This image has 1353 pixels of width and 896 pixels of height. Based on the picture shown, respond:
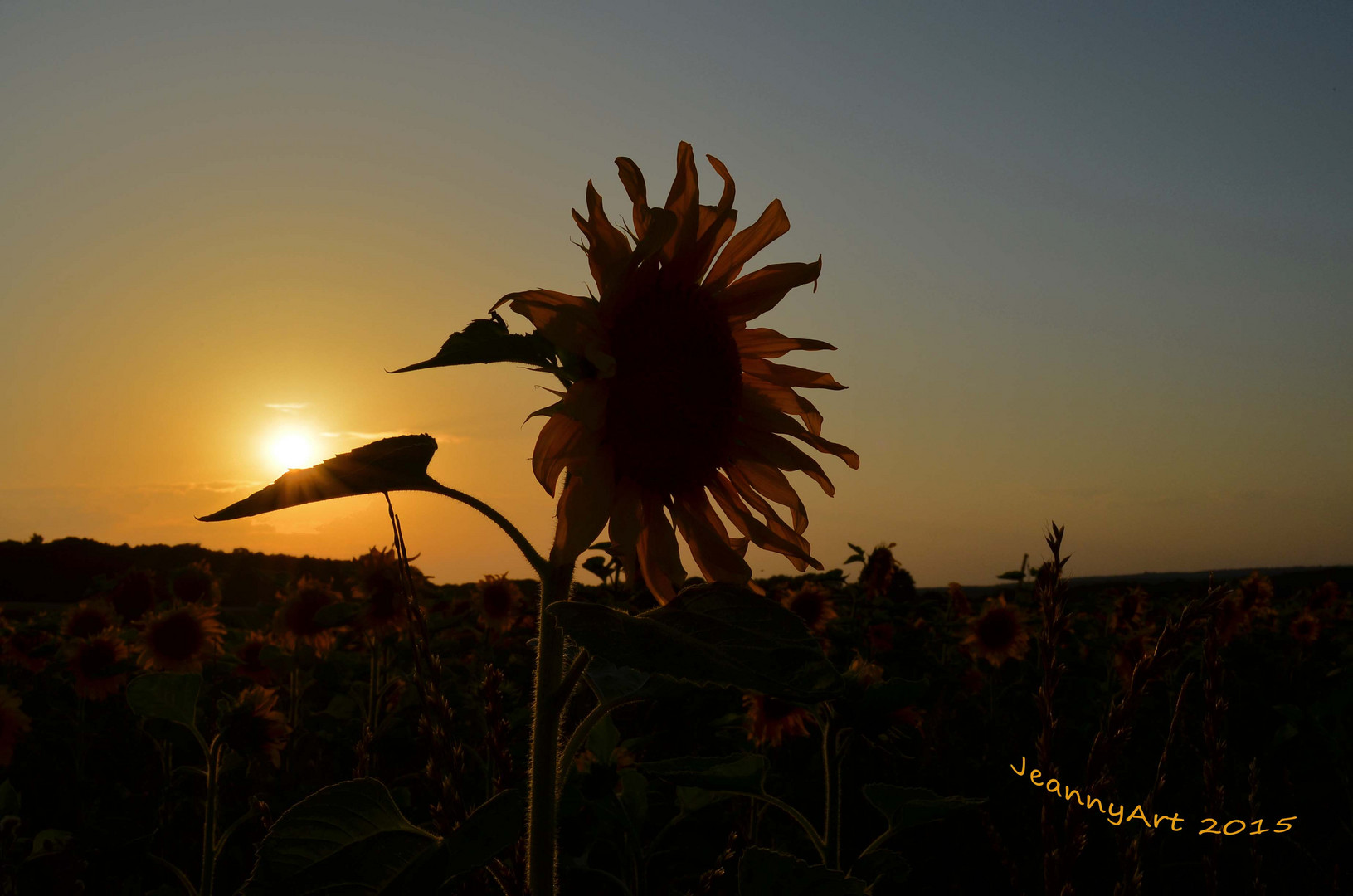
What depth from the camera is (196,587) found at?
278 inches

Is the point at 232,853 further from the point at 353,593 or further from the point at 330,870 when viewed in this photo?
the point at 330,870

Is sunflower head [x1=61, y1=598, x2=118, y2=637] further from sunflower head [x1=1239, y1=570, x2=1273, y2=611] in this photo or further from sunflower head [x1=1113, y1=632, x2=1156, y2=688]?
sunflower head [x1=1239, y1=570, x2=1273, y2=611]

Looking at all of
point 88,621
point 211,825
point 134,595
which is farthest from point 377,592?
point 211,825

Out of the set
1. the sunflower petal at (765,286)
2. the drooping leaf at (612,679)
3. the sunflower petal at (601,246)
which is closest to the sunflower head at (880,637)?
the sunflower petal at (765,286)

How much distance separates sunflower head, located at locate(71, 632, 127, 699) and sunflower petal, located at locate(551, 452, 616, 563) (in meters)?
5.35

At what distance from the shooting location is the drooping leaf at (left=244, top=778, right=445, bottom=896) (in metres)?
1.12

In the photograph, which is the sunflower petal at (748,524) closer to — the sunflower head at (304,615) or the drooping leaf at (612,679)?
the drooping leaf at (612,679)

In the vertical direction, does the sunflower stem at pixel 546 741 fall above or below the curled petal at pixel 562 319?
below

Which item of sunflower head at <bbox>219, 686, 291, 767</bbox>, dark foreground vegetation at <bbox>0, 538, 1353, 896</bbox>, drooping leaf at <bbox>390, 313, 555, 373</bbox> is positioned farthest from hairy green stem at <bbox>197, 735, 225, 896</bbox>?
drooping leaf at <bbox>390, 313, 555, 373</bbox>

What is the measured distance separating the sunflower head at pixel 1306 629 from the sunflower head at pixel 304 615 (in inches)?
373

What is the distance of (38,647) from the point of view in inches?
233

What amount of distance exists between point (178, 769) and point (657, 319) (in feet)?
9.30

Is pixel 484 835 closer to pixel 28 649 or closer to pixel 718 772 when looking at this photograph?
pixel 718 772

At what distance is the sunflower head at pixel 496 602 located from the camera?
25.0 feet
